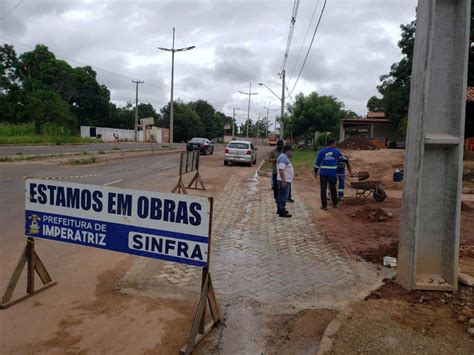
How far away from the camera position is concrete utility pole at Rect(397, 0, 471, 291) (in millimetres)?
4504

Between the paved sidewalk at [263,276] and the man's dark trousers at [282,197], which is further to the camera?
the man's dark trousers at [282,197]

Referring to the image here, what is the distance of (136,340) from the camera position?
143 inches

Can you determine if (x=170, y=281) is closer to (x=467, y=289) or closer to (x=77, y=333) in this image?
(x=77, y=333)

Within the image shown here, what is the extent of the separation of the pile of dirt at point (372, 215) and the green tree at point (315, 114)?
3374cm

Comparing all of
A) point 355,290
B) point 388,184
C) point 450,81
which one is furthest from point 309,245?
point 388,184

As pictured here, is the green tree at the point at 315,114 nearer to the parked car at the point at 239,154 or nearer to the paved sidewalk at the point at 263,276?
the parked car at the point at 239,154

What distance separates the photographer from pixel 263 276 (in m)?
5.32

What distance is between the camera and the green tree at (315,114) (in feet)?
139

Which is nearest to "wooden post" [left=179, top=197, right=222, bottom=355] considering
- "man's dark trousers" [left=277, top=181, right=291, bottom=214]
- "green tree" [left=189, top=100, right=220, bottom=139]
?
"man's dark trousers" [left=277, top=181, right=291, bottom=214]

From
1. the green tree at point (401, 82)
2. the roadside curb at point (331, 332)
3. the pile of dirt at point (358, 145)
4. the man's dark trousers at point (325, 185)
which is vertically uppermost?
the green tree at point (401, 82)

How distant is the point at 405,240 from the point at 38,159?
769 inches

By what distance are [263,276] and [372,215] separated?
15.1 ft

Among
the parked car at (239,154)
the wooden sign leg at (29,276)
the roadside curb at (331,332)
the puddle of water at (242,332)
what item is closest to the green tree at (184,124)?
the parked car at (239,154)

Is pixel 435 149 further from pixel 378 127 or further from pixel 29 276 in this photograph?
pixel 378 127
